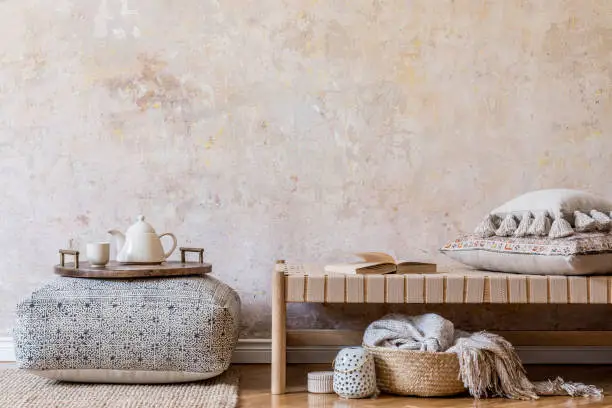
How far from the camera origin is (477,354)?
7.57ft

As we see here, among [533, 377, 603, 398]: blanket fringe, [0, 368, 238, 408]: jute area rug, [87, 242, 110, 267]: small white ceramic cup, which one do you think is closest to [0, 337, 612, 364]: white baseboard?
[0, 368, 238, 408]: jute area rug

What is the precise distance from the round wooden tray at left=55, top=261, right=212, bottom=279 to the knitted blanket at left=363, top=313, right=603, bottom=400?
26.1 inches

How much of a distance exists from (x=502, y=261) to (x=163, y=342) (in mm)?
1147

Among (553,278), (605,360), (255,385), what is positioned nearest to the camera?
(553,278)

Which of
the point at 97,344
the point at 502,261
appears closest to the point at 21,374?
the point at 97,344

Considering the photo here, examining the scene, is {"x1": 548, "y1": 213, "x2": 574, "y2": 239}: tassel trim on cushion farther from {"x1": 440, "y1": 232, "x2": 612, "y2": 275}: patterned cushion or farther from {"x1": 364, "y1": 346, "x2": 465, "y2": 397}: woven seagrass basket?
{"x1": 364, "y1": 346, "x2": 465, "y2": 397}: woven seagrass basket

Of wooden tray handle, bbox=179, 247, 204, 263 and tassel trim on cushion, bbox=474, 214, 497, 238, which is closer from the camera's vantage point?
tassel trim on cushion, bbox=474, 214, 497, 238

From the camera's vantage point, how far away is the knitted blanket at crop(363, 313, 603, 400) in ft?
7.57

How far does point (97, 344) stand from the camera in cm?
238

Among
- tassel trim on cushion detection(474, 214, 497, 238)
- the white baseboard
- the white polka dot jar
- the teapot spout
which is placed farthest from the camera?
the white baseboard

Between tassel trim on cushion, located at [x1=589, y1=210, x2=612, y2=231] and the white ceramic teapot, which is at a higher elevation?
tassel trim on cushion, located at [x1=589, y1=210, x2=612, y2=231]

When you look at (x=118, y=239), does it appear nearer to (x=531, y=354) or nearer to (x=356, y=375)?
(x=356, y=375)

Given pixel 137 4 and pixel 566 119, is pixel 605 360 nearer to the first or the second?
pixel 566 119

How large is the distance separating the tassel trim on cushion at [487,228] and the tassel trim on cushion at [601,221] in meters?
0.32
